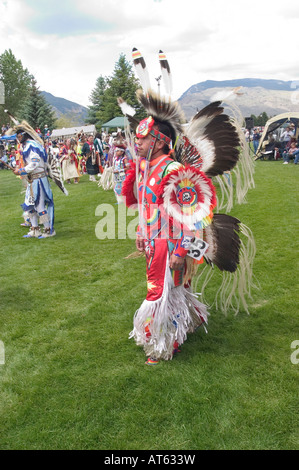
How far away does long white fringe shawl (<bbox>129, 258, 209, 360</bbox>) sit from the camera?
307 cm

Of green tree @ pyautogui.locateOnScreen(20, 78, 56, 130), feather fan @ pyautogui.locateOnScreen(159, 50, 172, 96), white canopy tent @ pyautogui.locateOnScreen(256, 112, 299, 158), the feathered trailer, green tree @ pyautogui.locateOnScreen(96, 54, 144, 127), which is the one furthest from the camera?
green tree @ pyautogui.locateOnScreen(96, 54, 144, 127)

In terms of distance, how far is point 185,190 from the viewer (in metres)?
2.80

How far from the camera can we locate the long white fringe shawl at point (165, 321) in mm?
3070

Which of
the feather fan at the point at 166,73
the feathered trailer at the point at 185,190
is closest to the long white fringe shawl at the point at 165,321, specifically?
the feathered trailer at the point at 185,190

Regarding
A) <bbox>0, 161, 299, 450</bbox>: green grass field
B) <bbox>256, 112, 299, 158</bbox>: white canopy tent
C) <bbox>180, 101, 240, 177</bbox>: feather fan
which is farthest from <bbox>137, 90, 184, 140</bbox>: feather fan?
<bbox>256, 112, 299, 158</bbox>: white canopy tent

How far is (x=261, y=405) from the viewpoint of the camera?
2.62 m

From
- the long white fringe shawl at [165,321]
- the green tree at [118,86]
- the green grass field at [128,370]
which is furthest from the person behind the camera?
the green tree at [118,86]

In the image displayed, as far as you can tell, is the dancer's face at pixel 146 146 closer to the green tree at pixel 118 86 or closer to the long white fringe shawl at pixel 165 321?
the long white fringe shawl at pixel 165 321

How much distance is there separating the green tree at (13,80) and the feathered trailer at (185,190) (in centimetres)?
5693

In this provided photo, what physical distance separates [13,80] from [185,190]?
6028 centimetres

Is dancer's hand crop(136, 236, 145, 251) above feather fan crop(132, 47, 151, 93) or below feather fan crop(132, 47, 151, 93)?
below

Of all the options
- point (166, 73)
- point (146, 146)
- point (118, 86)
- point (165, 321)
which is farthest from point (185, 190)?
point (118, 86)

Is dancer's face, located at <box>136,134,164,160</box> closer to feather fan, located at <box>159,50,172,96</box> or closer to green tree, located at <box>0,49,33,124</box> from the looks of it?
feather fan, located at <box>159,50,172,96</box>
